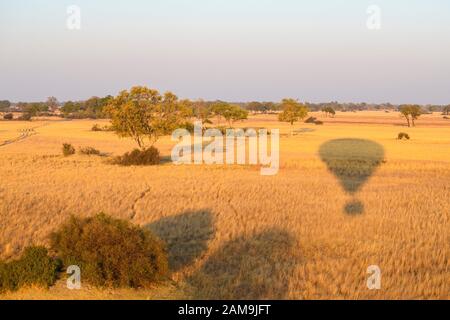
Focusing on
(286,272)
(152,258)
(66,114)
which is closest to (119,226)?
(152,258)

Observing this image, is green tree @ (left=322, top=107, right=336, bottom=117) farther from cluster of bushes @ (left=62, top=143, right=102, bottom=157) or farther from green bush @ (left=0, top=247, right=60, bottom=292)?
green bush @ (left=0, top=247, right=60, bottom=292)

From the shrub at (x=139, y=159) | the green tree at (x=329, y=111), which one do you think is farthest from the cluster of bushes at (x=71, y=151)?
the green tree at (x=329, y=111)

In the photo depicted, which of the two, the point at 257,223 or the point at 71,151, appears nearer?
the point at 257,223

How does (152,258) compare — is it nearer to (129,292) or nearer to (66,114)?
(129,292)

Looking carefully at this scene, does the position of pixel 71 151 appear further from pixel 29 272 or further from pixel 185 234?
pixel 29 272

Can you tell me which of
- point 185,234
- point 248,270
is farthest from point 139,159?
point 248,270
